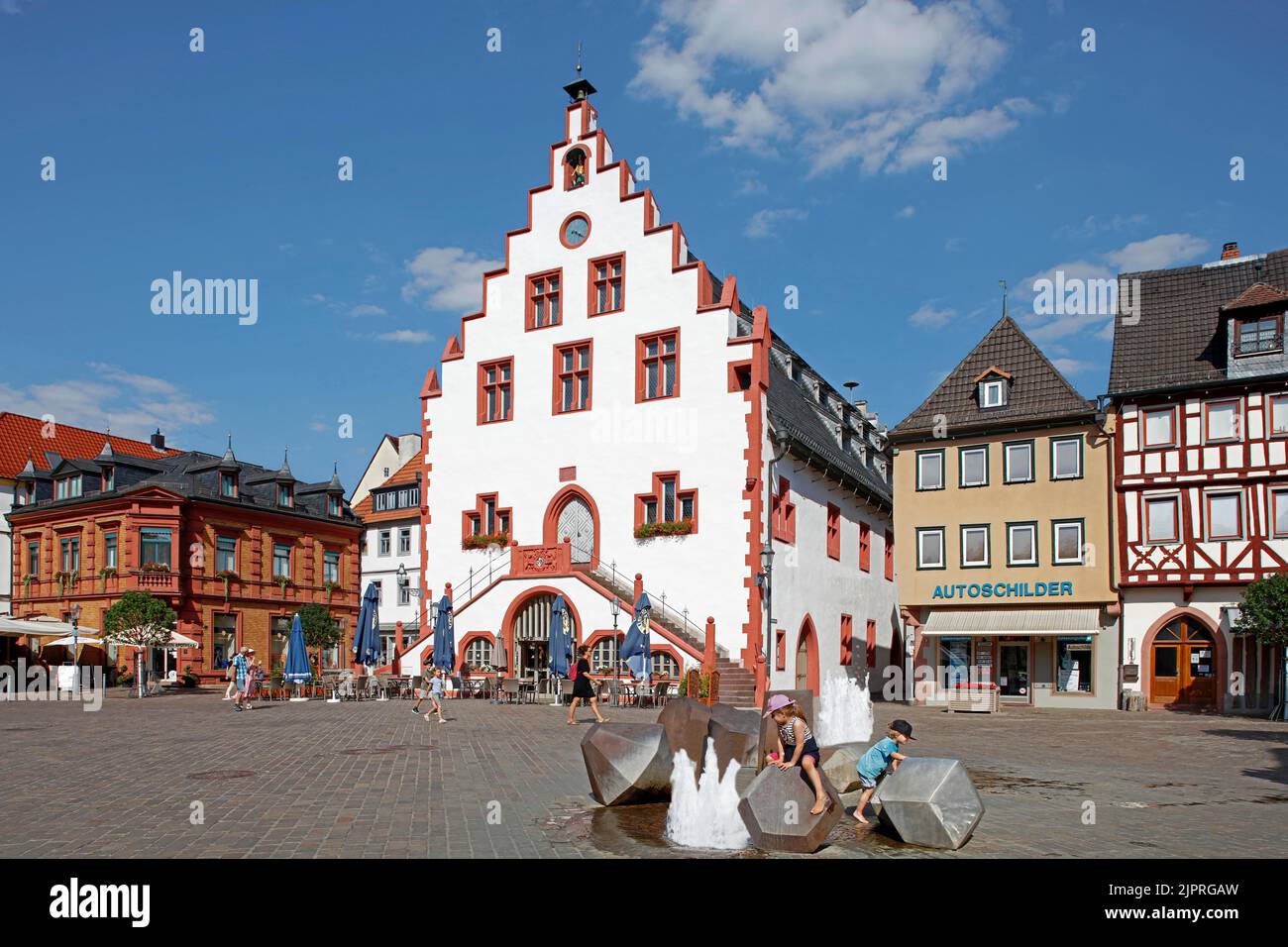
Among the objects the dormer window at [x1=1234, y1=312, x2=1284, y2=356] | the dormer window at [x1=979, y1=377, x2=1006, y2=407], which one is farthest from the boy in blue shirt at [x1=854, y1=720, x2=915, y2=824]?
the dormer window at [x1=979, y1=377, x2=1006, y2=407]

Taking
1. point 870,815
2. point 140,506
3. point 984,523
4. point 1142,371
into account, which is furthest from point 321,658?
point 870,815

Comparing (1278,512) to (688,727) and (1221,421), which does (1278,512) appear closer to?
(1221,421)

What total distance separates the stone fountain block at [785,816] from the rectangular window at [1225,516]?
26520 mm

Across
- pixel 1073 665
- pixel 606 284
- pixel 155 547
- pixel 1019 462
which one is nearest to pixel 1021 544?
pixel 1019 462

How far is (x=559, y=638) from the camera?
3088 cm

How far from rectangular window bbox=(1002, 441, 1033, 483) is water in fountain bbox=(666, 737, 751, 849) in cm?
2721

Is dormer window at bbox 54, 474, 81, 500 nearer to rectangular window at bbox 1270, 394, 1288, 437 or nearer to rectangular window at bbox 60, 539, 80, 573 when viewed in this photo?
rectangular window at bbox 60, 539, 80, 573

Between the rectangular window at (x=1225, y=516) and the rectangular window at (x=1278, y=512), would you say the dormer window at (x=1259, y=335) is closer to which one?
the rectangular window at (x=1278, y=512)

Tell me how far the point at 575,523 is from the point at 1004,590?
1398cm

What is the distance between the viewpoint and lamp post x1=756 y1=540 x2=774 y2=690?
3356 cm

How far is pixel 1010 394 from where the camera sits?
118 feet

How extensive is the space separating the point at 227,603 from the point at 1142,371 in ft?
128

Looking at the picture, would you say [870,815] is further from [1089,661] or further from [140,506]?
[140,506]
